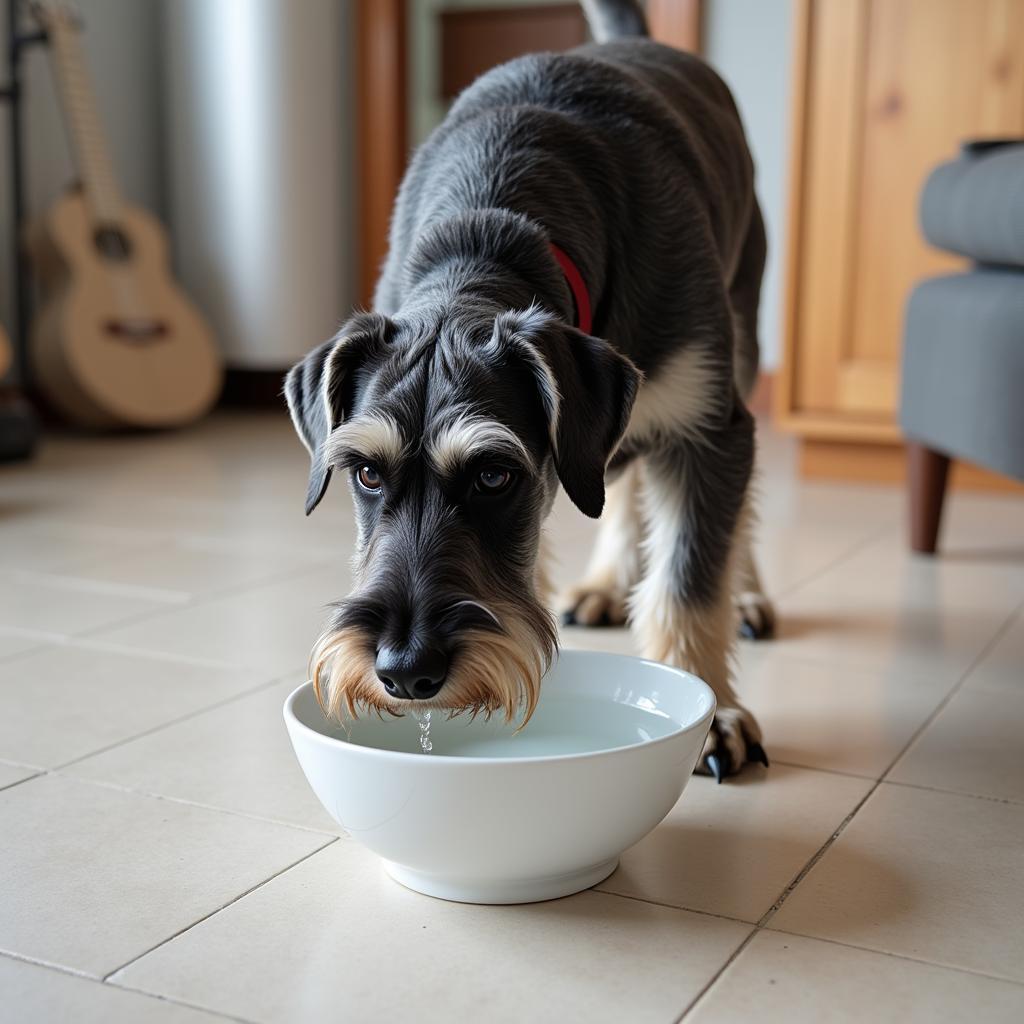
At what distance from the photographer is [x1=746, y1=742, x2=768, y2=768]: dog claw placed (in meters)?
1.98

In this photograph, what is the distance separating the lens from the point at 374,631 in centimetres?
146

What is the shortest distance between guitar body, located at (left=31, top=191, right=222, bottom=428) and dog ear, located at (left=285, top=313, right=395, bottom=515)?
365 centimetres

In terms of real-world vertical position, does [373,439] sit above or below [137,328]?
above

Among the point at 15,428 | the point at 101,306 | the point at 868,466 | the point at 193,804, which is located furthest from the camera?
the point at 101,306

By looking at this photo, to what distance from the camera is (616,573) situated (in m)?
2.79

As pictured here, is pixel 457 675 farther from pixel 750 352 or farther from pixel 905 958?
pixel 750 352

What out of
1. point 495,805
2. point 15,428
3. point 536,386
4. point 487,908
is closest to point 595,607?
point 536,386

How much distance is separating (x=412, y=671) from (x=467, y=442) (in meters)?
0.29

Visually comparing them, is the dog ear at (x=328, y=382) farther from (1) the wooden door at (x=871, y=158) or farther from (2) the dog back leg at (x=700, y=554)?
(1) the wooden door at (x=871, y=158)

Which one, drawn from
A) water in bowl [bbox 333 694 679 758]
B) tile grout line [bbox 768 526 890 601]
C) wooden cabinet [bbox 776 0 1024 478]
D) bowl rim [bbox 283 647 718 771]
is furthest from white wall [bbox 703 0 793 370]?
bowl rim [bbox 283 647 718 771]

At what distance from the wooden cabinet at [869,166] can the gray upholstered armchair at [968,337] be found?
0.80 metres

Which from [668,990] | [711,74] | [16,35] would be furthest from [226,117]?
[668,990]

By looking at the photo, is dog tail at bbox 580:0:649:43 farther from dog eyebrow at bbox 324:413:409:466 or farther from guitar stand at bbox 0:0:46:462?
guitar stand at bbox 0:0:46:462

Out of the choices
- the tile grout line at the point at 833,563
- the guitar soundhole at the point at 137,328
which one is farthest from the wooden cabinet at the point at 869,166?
the guitar soundhole at the point at 137,328
